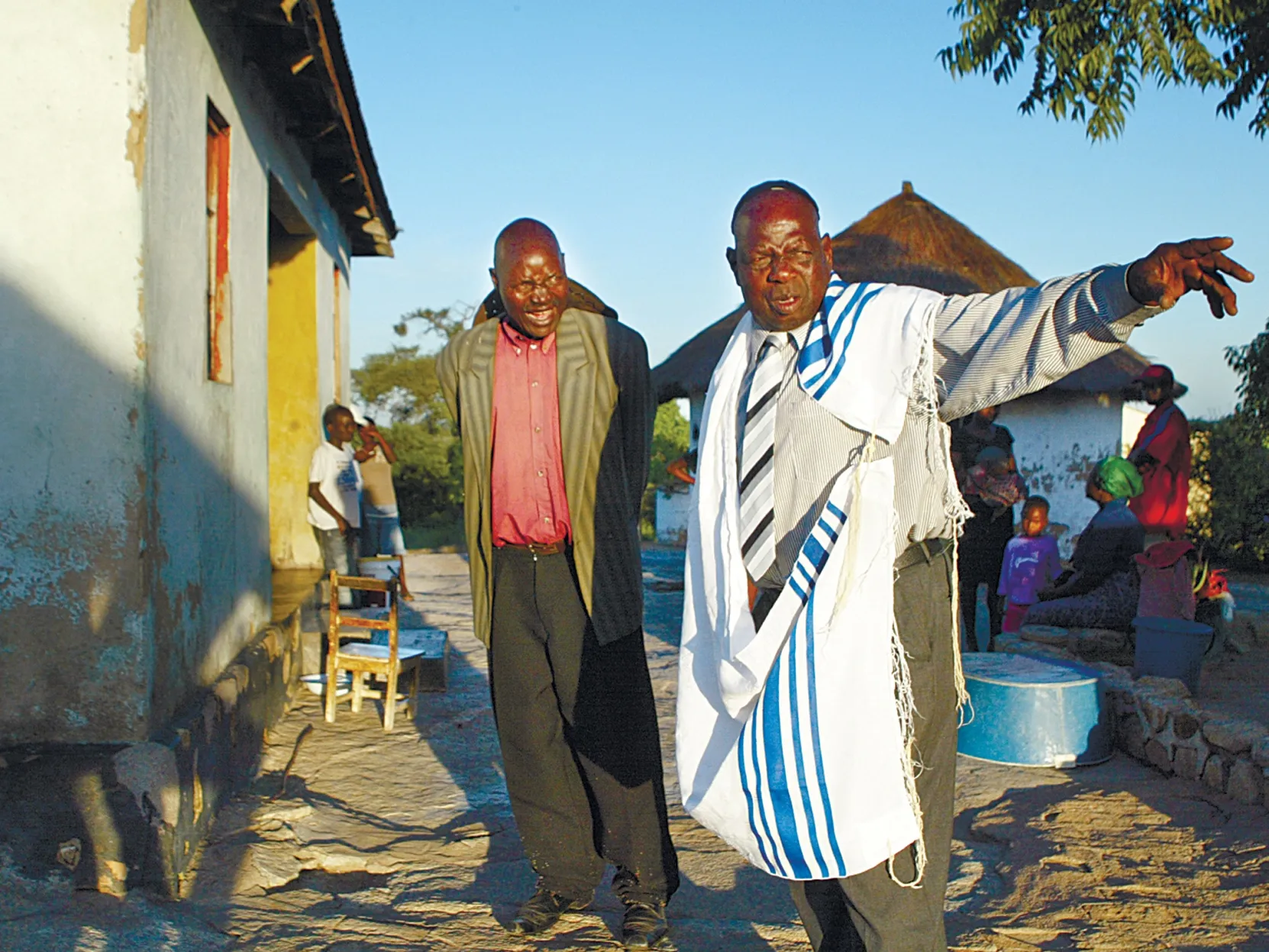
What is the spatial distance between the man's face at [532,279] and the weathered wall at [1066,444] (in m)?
10.7

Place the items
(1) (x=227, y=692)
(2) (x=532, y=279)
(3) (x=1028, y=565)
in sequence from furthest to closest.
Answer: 1. (3) (x=1028, y=565)
2. (1) (x=227, y=692)
3. (2) (x=532, y=279)

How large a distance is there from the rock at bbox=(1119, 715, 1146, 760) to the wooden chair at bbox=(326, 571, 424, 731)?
349 centimetres

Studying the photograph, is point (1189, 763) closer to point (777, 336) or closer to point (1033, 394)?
point (777, 336)

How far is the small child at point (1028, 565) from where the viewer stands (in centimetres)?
675

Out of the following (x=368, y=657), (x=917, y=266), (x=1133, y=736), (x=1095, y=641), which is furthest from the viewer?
(x=917, y=266)

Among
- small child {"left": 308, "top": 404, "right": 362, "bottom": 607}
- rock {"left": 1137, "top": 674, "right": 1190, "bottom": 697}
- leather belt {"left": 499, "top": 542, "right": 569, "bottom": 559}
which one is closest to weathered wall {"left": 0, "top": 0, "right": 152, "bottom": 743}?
leather belt {"left": 499, "top": 542, "right": 569, "bottom": 559}

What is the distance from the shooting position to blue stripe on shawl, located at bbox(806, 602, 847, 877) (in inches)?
79.5

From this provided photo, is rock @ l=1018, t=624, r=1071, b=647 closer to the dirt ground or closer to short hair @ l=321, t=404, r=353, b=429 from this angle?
the dirt ground

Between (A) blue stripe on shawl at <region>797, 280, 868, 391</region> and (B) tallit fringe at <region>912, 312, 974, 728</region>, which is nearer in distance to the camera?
(B) tallit fringe at <region>912, 312, 974, 728</region>

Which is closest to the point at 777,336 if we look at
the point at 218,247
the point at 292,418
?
the point at 218,247

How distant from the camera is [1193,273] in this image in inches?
67.2

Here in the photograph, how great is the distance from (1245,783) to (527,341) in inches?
124

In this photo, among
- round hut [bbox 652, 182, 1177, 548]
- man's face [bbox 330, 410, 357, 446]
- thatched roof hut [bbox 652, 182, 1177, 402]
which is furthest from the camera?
round hut [bbox 652, 182, 1177, 548]

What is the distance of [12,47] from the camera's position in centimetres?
350
